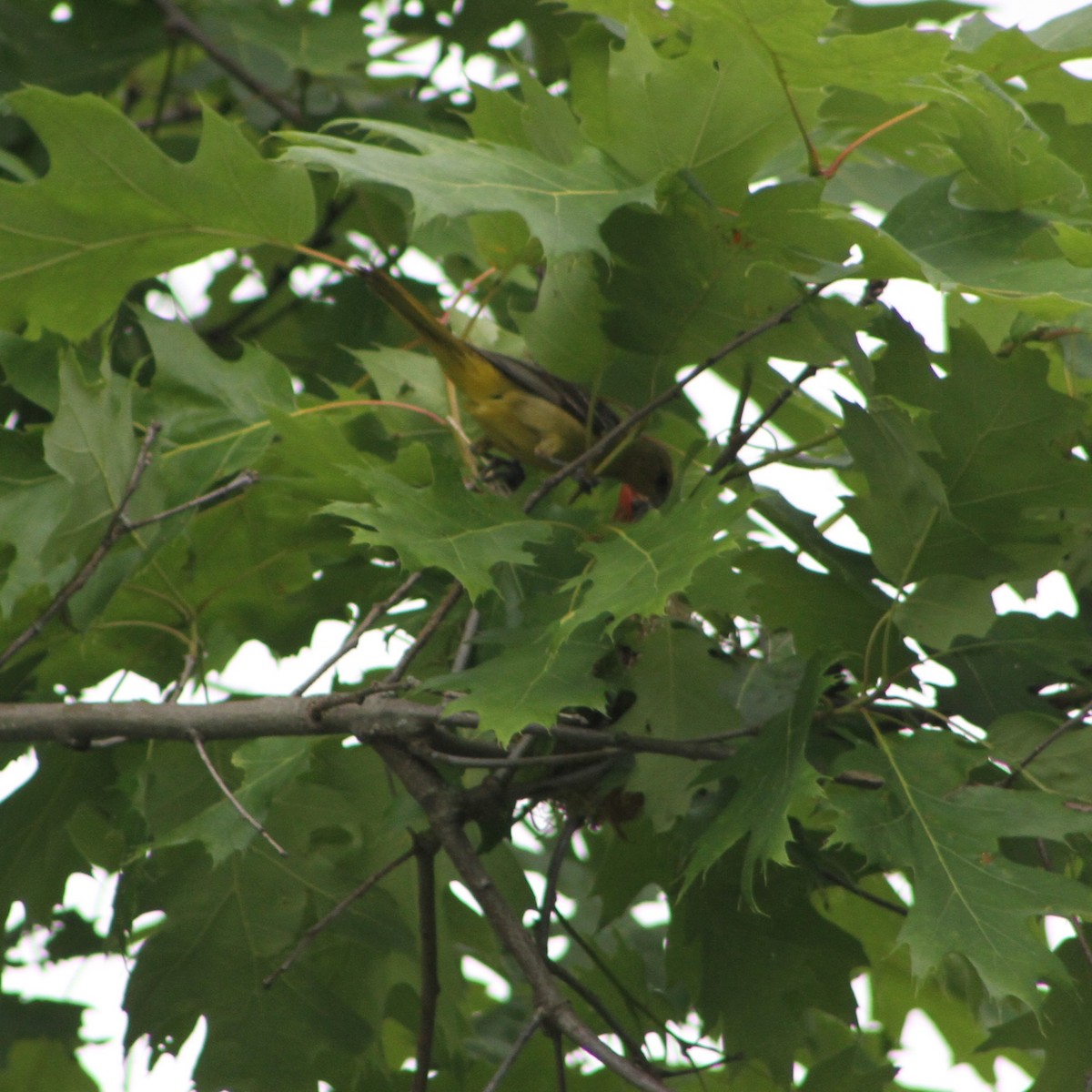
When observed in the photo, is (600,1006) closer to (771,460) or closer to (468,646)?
(468,646)

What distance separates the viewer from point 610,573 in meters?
2.12

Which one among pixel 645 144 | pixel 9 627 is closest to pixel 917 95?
pixel 645 144

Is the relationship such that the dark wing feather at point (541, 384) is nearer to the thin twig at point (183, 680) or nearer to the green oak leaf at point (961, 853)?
the thin twig at point (183, 680)

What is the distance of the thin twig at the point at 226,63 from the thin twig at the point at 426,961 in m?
2.51

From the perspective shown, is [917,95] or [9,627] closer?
[917,95]

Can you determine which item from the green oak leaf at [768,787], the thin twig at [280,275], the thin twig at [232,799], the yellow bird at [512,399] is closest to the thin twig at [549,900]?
the green oak leaf at [768,787]

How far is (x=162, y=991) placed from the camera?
9.59 feet

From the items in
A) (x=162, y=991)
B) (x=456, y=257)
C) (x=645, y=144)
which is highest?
(x=456, y=257)

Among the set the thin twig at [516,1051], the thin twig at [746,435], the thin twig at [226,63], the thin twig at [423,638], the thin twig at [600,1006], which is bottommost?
the thin twig at [516,1051]

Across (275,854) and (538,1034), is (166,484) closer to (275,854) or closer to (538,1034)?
(275,854)

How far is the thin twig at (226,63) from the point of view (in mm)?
4148

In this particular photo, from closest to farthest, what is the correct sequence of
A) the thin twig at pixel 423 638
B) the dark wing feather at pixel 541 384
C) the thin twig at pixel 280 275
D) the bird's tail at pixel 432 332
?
1. the thin twig at pixel 423 638
2. the bird's tail at pixel 432 332
3. the dark wing feather at pixel 541 384
4. the thin twig at pixel 280 275

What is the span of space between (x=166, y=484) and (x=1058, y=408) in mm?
1599

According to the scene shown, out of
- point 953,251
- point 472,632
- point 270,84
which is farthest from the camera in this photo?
point 270,84
